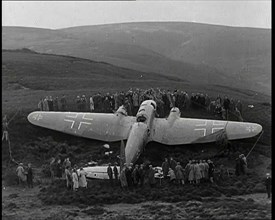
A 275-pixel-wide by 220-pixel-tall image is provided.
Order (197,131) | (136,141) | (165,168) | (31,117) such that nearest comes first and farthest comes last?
(165,168) < (136,141) < (197,131) < (31,117)

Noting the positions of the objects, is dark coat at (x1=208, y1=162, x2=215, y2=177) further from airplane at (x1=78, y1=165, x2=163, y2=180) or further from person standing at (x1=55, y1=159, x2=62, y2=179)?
person standing at (x1=55, y1=159, x2=62, y2=179)

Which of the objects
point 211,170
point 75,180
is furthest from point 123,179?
point 211,170

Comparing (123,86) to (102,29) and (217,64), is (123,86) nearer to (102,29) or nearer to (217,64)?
(217,64)

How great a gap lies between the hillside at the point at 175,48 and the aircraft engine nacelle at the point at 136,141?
86.6 feet

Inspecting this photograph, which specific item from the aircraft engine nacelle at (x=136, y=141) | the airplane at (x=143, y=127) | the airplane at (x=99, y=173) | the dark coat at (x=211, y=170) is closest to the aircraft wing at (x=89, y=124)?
the airplane at (x=143, y=127)

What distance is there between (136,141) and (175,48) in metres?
54.5

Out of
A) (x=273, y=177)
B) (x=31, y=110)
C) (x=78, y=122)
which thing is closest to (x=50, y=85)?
(x=31, y=110)

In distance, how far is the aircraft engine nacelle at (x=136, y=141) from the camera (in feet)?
55.3

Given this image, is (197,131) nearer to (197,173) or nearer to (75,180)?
(197,173)

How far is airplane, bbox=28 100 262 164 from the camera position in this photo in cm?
1850

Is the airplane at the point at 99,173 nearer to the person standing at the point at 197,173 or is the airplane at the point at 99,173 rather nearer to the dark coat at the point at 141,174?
the dark coat at the point at 141,174

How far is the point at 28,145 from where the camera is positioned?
18.5m

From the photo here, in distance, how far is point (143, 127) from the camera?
18.3m

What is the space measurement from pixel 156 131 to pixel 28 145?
20.5 feet
